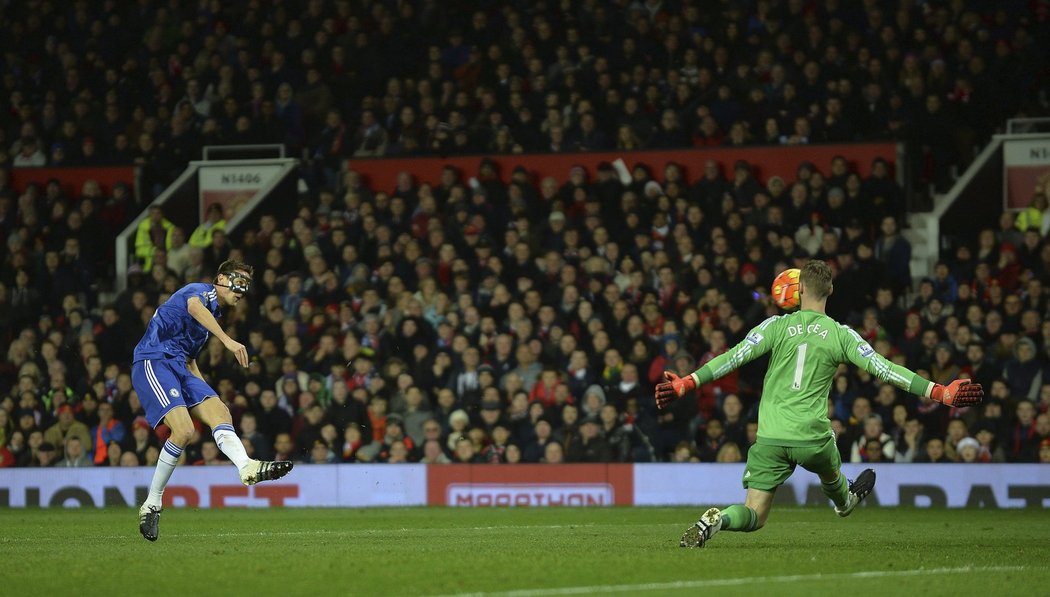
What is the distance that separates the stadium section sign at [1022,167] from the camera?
21062 millimetres

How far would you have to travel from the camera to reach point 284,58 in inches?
1019

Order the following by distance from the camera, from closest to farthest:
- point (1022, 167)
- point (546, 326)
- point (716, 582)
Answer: point (716, 582) → point (546, 326) → point (1022, 167)

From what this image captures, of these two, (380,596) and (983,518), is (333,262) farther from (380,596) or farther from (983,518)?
(380,596)

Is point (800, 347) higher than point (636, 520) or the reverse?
higher

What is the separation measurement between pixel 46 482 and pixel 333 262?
5041 millimetres

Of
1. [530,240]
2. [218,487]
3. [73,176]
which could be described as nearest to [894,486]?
[530,240]

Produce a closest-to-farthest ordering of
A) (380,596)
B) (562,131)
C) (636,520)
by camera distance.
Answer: (380,596), (636,520), (562,131)

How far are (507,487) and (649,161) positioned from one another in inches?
237

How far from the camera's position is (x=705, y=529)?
9883mm

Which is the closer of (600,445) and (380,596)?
(380,596)

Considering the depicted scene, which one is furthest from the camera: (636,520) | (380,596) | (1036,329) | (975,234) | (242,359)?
(975,234)

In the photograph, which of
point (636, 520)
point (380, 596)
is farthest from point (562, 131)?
point (380, 596)

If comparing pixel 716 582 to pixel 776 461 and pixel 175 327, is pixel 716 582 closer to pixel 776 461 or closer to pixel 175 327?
pixel 776 461

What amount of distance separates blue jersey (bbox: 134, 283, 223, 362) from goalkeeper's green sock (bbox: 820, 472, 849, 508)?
490cm
